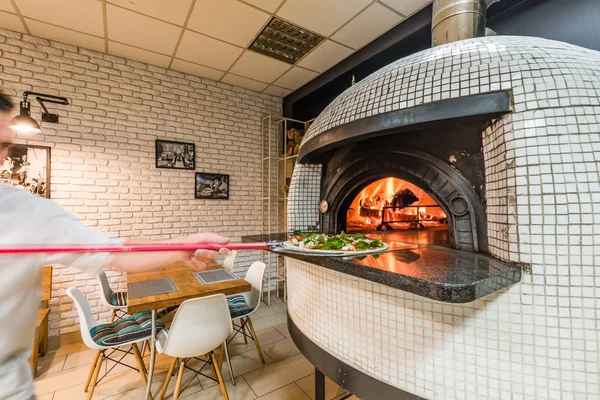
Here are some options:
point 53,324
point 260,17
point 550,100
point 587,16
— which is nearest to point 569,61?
point 550,100

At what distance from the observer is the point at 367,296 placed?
1.24 m

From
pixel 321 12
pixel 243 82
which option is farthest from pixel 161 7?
pixel 243 82

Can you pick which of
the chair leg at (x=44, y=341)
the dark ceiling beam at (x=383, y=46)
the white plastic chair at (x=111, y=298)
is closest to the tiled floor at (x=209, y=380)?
the chair leg at (x=44, y=341)

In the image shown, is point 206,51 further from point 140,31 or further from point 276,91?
point 276,91

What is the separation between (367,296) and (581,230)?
0.79m

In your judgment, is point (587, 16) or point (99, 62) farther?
point (99, 62)

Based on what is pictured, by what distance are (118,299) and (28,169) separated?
162cm

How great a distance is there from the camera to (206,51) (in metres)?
3.01

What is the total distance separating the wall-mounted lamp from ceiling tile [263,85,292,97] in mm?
2450

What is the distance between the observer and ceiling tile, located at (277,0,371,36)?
2.25m

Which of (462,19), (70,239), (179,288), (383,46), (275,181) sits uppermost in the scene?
→ (383,46)

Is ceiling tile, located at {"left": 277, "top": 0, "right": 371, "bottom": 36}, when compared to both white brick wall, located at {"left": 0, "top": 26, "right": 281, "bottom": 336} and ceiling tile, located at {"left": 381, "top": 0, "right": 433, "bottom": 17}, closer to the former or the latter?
ceiling tile, located at {"left": 381, "top": 0, "right": 433, "bottom": 17}

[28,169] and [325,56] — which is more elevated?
[325,56]

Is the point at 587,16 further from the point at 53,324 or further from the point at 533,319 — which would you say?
the point at 53,324
